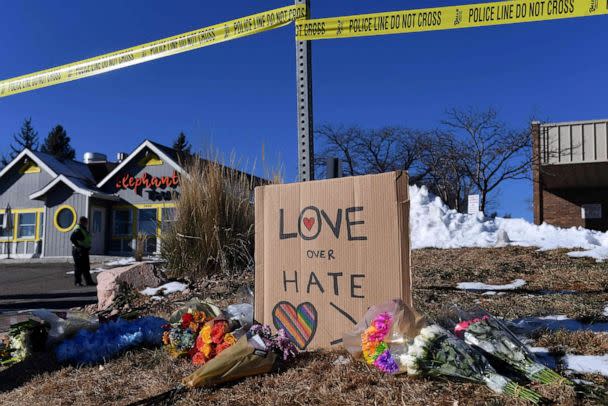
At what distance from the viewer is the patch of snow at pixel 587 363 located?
256 centimetres

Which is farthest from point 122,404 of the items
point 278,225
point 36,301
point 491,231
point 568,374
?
point 491,231

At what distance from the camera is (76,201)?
75.4ft

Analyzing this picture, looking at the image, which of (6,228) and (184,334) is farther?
(6,228)

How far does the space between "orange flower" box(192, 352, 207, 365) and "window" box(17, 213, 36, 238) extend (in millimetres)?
24118

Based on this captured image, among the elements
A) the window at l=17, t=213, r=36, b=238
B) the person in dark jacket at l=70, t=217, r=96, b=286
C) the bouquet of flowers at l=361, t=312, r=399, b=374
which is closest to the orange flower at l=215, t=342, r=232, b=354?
the bouquet of flowers at l=361, t=312, r=399, b=374

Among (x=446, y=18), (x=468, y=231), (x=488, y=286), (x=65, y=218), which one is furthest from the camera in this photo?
(x=65, y=218)

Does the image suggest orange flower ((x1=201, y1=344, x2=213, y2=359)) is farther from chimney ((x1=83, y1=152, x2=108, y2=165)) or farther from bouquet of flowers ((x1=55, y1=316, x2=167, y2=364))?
chimney ((x1=83, y1=152, x2=108, y2=165))

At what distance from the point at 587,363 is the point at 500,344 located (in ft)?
1.67

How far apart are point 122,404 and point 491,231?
13.1m

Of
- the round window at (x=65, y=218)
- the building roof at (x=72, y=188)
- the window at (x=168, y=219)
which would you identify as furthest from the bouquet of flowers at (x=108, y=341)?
the round window at (x=65, y=218)

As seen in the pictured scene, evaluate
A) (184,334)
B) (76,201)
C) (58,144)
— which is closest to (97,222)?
(76,201)

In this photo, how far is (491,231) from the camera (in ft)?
46.6

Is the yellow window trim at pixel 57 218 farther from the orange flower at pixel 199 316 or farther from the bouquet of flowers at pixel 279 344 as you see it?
the bouquet of flowers at pixel 279 344

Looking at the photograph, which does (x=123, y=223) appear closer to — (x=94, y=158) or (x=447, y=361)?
(x=94, y=158)
